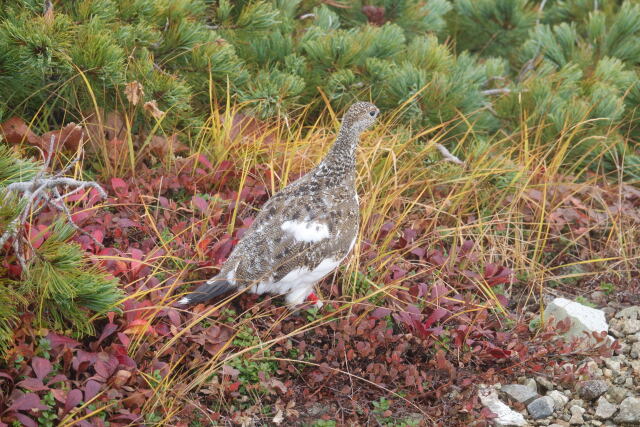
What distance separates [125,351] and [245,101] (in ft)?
6.66

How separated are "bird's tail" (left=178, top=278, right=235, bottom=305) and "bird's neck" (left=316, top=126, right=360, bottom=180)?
715 mm

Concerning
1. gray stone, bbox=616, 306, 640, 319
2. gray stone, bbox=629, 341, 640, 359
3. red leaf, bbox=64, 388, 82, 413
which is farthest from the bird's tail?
gray stone, bbox=616, 306, 640, 319

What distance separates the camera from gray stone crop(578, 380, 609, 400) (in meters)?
3.67

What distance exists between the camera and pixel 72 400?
294 cm

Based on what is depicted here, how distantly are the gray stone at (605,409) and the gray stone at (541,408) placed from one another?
213 millimetres

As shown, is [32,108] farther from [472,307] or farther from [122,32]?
[472,307]

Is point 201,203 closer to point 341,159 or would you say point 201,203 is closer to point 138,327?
point 341,159

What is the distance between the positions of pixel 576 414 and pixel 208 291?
181 cm

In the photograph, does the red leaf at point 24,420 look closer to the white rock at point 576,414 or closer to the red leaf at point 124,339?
the red leaf at point 124,339

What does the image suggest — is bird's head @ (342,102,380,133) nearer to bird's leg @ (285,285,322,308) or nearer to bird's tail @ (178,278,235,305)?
bird's leg @ (285,285,322,308)

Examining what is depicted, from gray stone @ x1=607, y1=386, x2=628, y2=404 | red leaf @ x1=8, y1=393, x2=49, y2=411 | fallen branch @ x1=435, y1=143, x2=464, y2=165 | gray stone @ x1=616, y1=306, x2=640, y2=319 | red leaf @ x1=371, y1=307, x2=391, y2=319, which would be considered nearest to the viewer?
red leaf @ x1=8, y1=393, x2=49, y2=411

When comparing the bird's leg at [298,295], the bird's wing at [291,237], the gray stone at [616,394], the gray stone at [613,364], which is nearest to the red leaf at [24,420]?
the bird's wing at [291,237]

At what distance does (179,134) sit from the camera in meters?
4.70

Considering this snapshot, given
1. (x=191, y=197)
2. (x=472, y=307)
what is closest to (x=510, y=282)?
(x=472, y=307)
